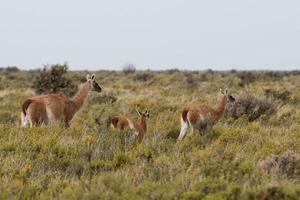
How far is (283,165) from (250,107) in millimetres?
7878

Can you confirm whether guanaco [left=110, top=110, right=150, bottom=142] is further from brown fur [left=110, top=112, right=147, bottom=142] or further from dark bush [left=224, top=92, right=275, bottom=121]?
dark bush [left=224, top=92, right=275, bottom=121]

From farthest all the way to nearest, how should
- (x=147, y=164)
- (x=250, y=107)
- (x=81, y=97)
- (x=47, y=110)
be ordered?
1. (x=250, y=107)
2. (x=81, y=97)
3. (x=47, y=110)
4. (x=147, y=164)

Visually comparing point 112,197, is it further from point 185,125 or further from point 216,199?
point 185,125

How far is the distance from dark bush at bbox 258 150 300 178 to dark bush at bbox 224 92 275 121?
7.34m

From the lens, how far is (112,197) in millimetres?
5965

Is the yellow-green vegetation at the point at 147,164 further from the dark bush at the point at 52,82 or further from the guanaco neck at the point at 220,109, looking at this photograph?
the dark bush at the point at 52,82

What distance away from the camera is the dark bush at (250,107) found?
1523 cm

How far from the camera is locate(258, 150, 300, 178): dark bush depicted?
291 inches

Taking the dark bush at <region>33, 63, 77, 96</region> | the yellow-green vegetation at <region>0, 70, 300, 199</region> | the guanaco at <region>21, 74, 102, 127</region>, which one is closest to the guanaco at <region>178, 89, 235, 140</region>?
the yellow-green vegetation at <region>0, 70, 300, 199</region>

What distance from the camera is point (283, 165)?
7.61m

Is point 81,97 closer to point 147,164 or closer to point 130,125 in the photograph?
point 130,125

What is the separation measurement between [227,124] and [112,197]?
7.97 meters

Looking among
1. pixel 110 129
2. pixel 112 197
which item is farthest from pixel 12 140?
pixel 112 197

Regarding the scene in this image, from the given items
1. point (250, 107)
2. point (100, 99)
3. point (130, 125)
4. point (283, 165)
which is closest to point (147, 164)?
point (283, 165)
